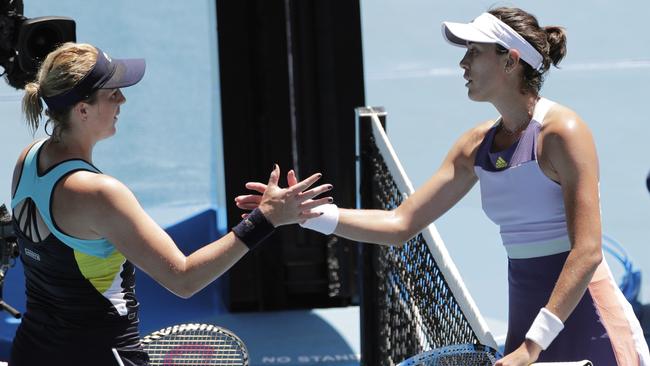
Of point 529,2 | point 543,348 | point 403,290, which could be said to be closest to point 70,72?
point 543,348

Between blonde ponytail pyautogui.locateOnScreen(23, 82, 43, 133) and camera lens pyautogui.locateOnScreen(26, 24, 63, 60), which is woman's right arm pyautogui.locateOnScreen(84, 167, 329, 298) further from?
camera lens pyautogui.locateOnScreen(26, 24, 63, 60)

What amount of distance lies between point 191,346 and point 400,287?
4.63 feet

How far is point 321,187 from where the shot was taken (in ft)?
9.83

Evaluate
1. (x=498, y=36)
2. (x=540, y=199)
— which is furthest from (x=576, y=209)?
(x=498, y=36)

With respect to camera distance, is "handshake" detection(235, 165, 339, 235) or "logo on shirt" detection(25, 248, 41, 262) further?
"handshake" detection(235, 165, 339, 235)

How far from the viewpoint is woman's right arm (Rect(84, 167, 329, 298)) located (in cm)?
264

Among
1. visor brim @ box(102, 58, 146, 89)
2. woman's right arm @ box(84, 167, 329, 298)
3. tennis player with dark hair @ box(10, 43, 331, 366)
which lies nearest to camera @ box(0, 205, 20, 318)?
tennis player with dark hair @ box(10, 43, 331, 366)

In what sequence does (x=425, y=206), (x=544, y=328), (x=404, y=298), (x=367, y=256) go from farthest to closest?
(x=367, y=256), (x=404, y=298), (x=425, y=206), (x=544, y=328)

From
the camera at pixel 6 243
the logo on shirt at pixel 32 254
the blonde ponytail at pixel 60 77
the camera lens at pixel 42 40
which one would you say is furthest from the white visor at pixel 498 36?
the camera at pixel 6 243

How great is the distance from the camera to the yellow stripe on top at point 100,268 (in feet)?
8.87

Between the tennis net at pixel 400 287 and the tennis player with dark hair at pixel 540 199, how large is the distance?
0.22 m

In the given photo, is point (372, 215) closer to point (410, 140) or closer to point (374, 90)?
point (410, 140)

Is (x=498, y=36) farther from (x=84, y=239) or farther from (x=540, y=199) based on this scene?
(x=84, y=239)

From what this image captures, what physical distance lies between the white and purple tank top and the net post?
1.93 m
